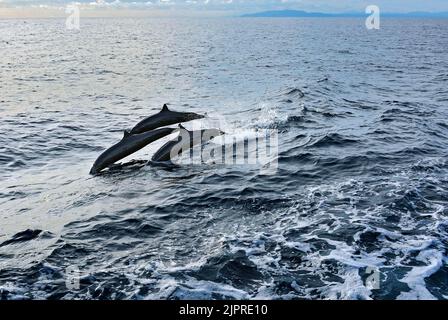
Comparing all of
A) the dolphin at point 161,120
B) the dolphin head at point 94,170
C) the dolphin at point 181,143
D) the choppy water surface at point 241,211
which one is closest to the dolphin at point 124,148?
the dolphin head at point 94,170

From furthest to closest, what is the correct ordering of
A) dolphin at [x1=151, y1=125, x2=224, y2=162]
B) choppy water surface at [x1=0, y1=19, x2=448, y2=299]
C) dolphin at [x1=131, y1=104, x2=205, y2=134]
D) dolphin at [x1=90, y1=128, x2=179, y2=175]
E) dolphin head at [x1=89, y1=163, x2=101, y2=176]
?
1. dolphin at [x1=131, y1=104, x2=205, y2=134]
2. dolphin at [x1=151, y1=125, x2=224, y2=162]
3. dolphin at [x1=90, y1=128, x2=179, y2=175]
4. dolphin head at [x1=89, y1=163, x2=101, y2=176]
5. choppy water surface at [x1=0, y1=19, x2=448, y2=299]

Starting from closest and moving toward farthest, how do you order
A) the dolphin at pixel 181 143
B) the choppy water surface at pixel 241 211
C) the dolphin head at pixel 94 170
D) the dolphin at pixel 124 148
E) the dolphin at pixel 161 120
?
1. the choppy water surface at pixel 241 211
2. the dolphin head at pixel 94 170
3. the dolphin at pixel 124 148
4. the dolphin at pixel 181 143
5. the dolphin at pixel 161 120

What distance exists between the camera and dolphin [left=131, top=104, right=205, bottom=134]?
19.1m

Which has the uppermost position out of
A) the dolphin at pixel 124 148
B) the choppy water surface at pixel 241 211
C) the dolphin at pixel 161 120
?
the dolphin at pixel 161 120

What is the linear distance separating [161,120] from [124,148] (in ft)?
7.54

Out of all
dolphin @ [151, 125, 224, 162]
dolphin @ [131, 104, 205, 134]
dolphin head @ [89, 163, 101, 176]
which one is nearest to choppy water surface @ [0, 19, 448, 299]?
dolphin head @ [89, 163, 101, 176]

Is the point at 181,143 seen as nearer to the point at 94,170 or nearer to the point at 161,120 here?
the point at 161,120

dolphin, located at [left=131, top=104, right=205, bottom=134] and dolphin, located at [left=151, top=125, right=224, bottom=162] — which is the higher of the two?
dolphin, located at [left=131, top=104, right=205, bottom=134]

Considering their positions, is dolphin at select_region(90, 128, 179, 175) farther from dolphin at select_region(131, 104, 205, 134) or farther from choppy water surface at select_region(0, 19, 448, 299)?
choppy water surface at select_region(0, 19, 448, 299)

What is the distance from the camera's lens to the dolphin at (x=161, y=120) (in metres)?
19.1

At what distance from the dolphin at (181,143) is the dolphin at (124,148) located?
2.24 ft

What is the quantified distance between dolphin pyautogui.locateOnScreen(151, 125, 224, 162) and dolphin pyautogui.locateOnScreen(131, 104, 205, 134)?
0.78 meters

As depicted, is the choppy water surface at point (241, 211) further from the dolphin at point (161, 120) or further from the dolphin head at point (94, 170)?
the dolphin at point (161, 120)

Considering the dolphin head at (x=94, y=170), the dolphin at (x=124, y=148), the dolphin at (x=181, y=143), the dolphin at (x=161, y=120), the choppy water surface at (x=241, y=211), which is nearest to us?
the choppy water surface at (x=241, y=211)
